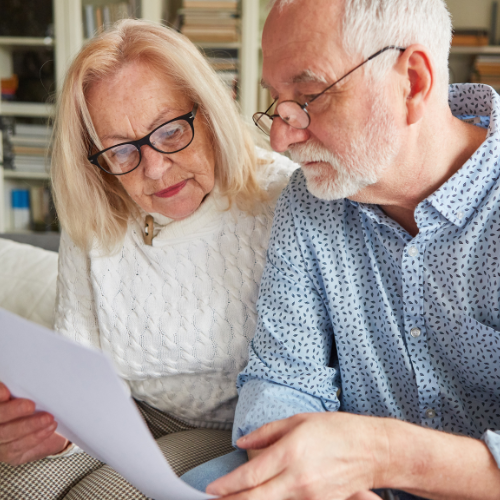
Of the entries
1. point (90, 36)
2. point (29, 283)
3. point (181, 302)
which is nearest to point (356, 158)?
point (181, 302)

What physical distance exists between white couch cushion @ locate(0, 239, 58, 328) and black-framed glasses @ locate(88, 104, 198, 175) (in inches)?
22.3

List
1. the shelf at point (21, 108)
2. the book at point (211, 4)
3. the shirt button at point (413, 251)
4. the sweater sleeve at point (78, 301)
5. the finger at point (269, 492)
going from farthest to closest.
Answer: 1. the shelf at point (21, 108)
2. the book at point (211, 4)
3. the sweater sleeve at point (78, 301)
4. the shirt button at point (413, 251)
5. the finger at point (269, 492)

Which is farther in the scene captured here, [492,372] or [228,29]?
[228,29]

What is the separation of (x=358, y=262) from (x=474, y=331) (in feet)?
0.79

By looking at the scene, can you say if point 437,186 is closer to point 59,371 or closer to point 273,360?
point 273,360

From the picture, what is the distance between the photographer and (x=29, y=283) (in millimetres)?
1683

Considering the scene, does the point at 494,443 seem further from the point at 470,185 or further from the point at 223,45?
the point at 223,45

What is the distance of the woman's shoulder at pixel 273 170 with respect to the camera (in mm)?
1369

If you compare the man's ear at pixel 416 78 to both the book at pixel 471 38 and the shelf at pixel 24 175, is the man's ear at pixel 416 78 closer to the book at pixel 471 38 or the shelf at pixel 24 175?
the book at pixel 471 38

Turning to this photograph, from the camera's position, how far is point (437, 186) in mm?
1011

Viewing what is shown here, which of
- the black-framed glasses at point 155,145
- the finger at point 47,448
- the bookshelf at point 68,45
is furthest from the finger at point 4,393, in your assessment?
the bookshelf at point 68,45

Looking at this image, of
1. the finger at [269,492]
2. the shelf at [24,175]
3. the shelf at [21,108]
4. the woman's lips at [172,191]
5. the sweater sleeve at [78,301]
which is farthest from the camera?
the shelf at [24,175]

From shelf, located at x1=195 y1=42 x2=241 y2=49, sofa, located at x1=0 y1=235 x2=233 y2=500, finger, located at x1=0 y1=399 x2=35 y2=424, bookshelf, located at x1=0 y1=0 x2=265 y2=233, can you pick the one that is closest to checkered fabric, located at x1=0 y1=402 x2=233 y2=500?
sofa, located at x1=0 y1=235 x2=233 y2=500

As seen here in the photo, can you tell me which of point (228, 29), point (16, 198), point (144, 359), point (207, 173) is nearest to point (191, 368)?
→ point (144, 359)
